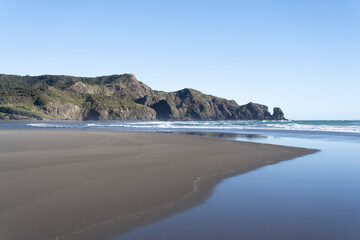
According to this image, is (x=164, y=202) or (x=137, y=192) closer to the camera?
(x=164, y=202)

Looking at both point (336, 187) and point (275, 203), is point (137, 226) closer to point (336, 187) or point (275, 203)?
point (275, 203)

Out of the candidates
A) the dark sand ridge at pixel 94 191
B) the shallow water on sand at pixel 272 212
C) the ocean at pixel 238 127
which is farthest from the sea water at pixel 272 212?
the ocean at pixel 238 127

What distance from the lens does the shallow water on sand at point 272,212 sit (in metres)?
4.51

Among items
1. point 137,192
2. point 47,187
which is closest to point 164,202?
point 137,192

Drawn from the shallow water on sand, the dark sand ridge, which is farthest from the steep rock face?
the shallow water on sand

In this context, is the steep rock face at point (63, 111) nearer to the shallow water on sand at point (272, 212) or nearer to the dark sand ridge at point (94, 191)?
the dark sand ridge at point (94, 191)

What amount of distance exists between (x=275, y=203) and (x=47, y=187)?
5.58 m

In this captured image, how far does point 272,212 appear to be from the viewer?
5.59 m

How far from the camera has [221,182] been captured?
27.2 feet

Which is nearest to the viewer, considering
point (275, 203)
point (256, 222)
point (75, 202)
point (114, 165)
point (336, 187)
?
point (256, 222)

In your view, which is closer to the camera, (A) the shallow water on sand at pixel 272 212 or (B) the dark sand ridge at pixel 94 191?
(A) the shallow water on sand at pixel 272 212

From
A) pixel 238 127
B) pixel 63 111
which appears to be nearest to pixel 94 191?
pixel 238 127

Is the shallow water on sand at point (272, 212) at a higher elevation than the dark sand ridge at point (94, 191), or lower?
higher

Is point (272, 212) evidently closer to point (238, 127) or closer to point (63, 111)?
point (238, 127)
